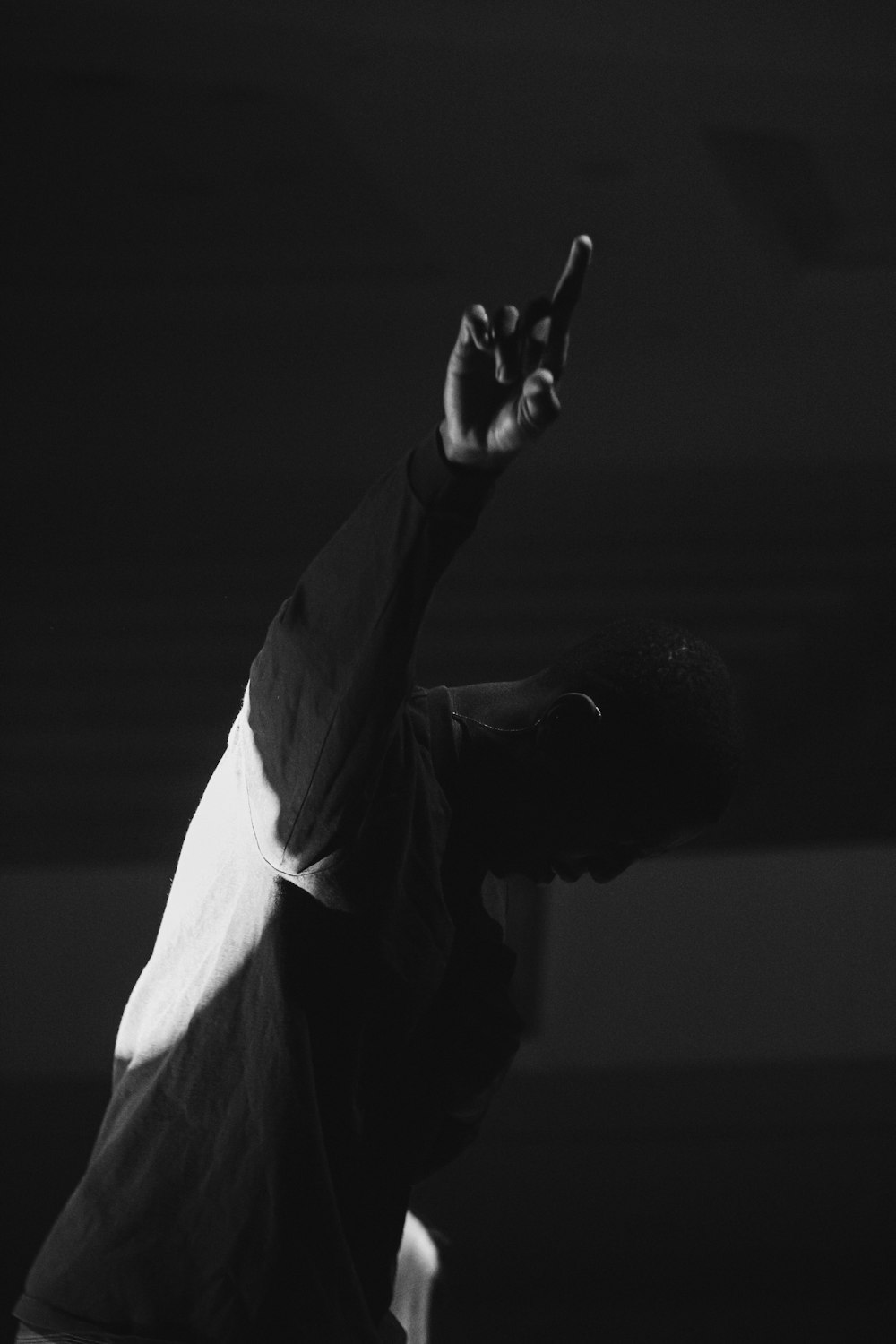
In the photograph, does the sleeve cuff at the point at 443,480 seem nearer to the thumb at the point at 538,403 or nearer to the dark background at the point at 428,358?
the thumb at the point at 538,403

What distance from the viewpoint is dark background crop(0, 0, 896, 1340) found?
1.56m

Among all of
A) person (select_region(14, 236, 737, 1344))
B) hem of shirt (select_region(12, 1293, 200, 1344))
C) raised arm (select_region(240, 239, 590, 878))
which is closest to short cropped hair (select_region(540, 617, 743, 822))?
person (select_region(14, 236, 737, 1344))

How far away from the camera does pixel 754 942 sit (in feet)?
6.12

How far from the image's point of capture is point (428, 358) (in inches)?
65.0

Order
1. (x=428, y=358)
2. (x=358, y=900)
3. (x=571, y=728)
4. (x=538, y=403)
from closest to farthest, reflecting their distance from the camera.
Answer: (x=538, y=403) → (x=358, y=900) → (x=571, y=728) → (x=428, y=358)

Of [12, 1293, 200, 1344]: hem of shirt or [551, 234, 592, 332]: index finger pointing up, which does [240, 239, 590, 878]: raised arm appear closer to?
[551, 234, 592, 332]: index finger pointing up

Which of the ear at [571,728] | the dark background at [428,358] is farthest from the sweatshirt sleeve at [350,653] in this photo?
the dark background at [428,358]

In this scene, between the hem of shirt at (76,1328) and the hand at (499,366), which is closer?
the hand at (499,366)

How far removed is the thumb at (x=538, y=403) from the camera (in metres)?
0.61

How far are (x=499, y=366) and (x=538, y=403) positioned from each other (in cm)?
4

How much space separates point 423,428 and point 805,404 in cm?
42

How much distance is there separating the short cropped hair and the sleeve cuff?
0.27 meters

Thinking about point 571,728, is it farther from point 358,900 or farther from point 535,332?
point 535,332

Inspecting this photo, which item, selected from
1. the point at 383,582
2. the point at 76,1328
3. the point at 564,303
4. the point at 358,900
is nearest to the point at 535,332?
the point at 564,303
